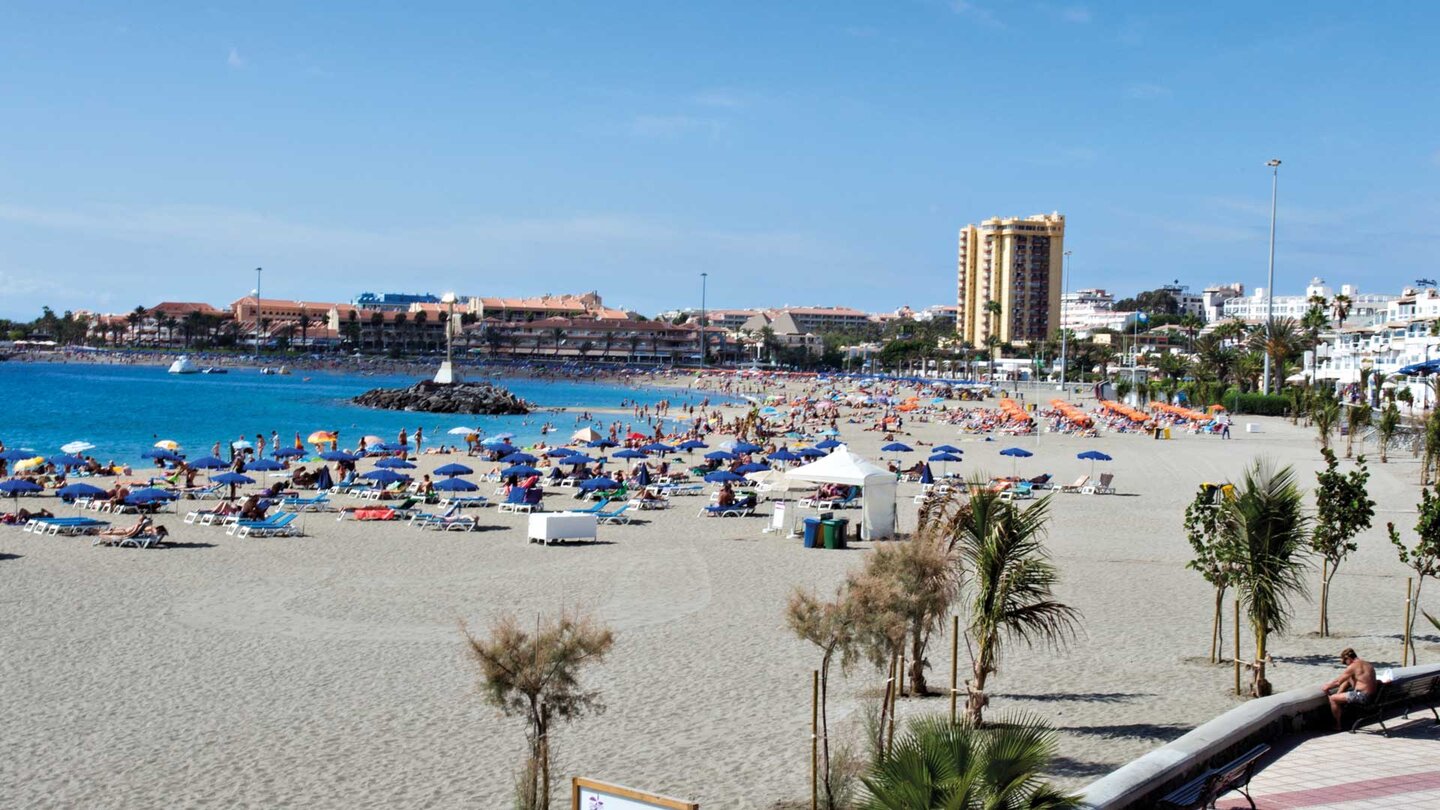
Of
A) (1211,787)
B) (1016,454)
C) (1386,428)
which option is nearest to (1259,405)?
(1386,428)

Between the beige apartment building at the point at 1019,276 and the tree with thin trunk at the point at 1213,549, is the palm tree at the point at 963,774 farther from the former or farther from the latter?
the beige apartment building at the point at 1019,276

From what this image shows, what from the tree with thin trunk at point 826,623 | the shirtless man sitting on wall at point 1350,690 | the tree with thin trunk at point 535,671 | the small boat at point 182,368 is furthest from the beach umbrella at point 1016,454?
the small boat at point 182,368

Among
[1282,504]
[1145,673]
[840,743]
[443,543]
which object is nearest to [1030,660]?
[1145,673]

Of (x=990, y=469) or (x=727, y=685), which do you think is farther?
(x=990, y=469)

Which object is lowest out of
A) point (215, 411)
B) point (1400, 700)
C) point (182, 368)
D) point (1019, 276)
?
point (215, 411)

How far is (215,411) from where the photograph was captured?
70.6 metres

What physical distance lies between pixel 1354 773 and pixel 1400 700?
5.60ft

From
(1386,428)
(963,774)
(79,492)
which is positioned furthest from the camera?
(1386,428)

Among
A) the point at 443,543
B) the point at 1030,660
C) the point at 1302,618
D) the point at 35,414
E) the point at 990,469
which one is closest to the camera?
the point at 1030,660

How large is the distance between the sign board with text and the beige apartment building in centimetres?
16021

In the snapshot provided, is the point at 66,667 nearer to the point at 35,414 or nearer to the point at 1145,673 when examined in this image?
the point at 1145,673

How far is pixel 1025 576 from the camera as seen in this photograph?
9.40m

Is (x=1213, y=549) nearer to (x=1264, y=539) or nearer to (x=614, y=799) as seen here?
(x=1264, y=539)

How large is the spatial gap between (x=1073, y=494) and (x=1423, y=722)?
2011cm
